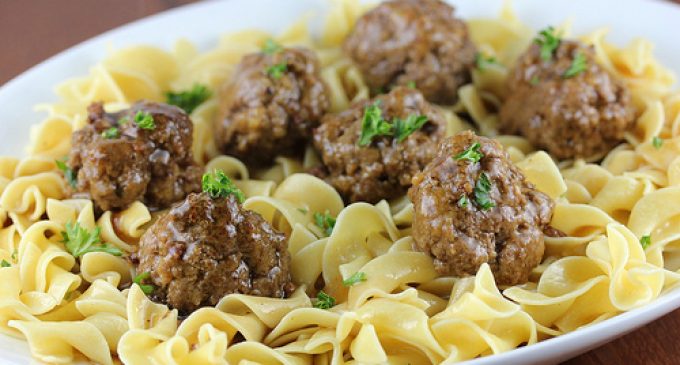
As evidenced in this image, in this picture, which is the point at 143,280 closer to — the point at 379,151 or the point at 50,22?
the point at 379,151

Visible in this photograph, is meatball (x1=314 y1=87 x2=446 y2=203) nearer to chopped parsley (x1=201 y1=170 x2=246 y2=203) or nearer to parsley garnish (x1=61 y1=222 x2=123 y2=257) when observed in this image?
chopped parsley (x1=201 y1=170 x2=246 y2=203)

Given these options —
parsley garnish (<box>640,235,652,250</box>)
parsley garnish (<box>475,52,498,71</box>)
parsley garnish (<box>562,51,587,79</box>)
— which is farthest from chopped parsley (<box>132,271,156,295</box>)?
parsley garnish (<box>475,52,498,71</box>)

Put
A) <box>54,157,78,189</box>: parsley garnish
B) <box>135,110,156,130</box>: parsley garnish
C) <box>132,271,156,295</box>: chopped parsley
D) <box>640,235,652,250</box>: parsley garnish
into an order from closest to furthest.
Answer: <box>132,271,156,295</box>: chopped parsley, <box>640,235,652,250</box>: parsley garnish, <box>135,110,156,130</box>: parsley garnish, <box>54,157,78,189</box>: parsley garnish

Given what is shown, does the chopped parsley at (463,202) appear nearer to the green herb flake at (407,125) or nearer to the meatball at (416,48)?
the green herb flake at (407,125)

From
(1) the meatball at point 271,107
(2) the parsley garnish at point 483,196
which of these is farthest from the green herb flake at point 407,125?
(2) the parsley garnish at point 483,196

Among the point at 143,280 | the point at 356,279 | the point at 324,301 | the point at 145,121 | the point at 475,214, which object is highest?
the point at 145,121

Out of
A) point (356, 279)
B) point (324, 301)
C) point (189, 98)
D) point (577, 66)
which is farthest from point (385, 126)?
point (189, 98)

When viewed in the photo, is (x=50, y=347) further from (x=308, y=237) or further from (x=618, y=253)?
(x=618, y=253)
